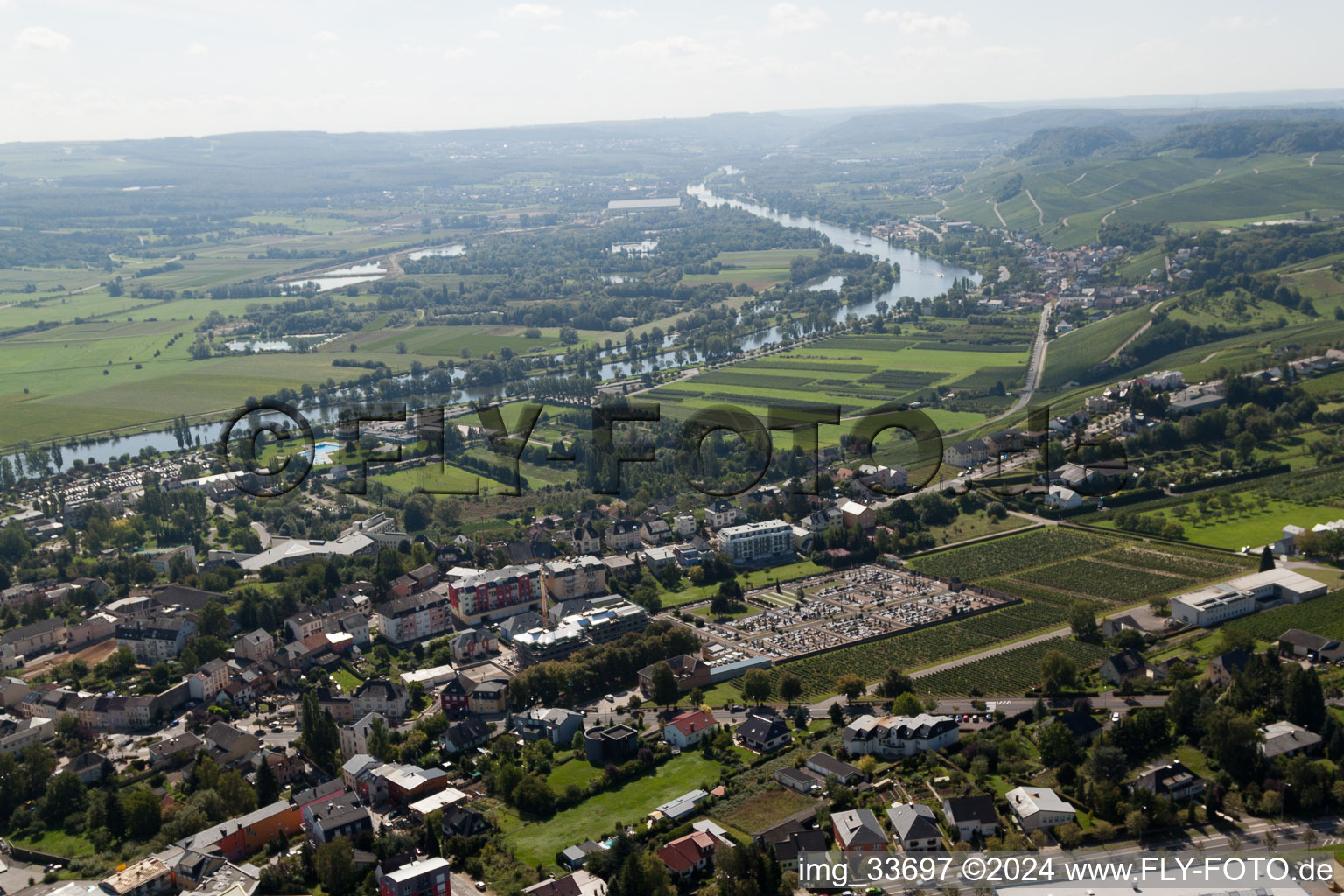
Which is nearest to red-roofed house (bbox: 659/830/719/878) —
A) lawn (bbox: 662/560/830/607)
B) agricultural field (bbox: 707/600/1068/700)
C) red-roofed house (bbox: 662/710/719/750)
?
red-roofed house (bbox: 662/710/719/750)

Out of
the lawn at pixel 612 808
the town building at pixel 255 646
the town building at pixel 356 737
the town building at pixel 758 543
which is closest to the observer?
the lawn at pixel 612 808

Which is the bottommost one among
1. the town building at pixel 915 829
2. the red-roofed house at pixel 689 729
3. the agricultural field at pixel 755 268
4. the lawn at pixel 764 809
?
the red-roofed house at pixel 689 729

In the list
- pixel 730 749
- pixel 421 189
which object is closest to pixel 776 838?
pixel 730 749

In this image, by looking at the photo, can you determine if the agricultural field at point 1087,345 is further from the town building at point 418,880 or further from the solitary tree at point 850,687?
the town building at point 418,880

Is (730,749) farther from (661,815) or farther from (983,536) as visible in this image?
(983,536)

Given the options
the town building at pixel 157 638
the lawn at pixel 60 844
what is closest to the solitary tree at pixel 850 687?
the lawn at pixel 60 844

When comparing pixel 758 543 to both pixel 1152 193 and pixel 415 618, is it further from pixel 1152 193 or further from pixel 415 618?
pixel 1152 193

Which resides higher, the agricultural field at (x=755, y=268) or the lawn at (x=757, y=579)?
the agricultural field at (x=755, y=268)

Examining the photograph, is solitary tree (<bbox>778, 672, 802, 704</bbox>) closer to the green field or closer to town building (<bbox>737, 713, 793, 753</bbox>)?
town building (<bbox>737, 713, 793, 753</bbox>)
